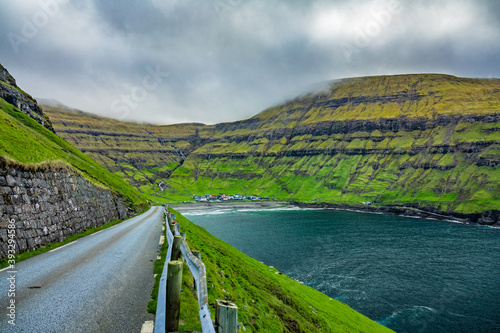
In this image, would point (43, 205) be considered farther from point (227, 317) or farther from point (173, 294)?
point (227, 317)

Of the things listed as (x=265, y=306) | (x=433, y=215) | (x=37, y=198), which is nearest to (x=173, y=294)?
(x=265, y=306)

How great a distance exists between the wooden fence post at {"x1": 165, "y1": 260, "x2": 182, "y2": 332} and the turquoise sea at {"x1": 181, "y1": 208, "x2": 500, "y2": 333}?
158 ft

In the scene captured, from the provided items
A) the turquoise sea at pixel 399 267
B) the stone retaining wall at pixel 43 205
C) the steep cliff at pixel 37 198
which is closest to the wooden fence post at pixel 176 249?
the stone retaining wall at pixel 43 205

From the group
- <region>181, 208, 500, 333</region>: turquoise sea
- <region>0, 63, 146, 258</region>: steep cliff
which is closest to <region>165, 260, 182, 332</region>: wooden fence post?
<region>0, 63, 146, 258</region>: steep cliff

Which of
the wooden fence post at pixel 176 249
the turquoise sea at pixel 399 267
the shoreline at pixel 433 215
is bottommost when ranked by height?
the turquoise sea at pixel 399 267

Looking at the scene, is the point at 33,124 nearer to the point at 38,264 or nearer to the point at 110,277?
the point at 38,264

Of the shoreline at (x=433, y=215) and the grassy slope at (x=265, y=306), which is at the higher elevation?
the grassy slope at (x=265, y=306)

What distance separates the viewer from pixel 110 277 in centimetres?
1425

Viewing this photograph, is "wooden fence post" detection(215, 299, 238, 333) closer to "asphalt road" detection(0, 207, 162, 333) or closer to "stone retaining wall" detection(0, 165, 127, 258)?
"asphalt road" detection(0, 207, 162, 333)

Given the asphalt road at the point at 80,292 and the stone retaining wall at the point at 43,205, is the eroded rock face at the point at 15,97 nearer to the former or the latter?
the stone retaining wall at the point at 43,205

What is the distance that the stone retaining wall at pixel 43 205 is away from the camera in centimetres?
2039

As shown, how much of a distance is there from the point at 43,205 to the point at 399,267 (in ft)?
257

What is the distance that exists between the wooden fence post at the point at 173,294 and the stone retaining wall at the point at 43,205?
1807 cm

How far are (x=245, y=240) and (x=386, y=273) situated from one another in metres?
49.0
